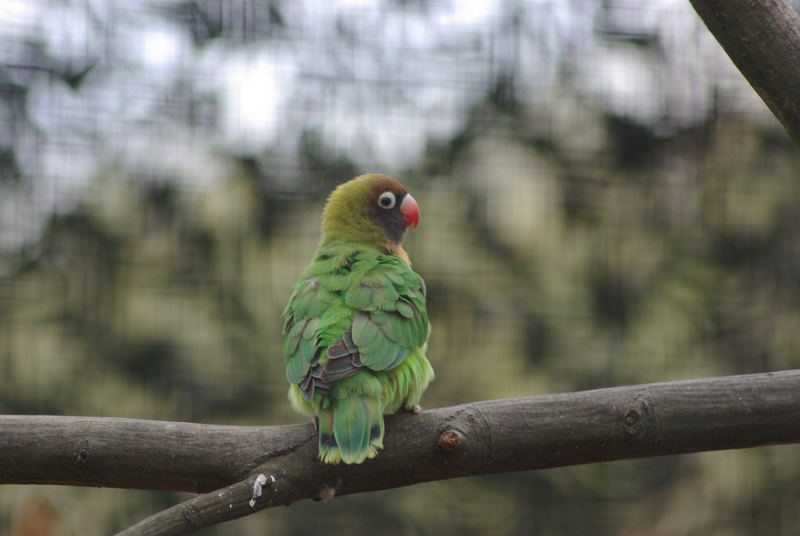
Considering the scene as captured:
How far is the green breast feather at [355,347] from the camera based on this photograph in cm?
181

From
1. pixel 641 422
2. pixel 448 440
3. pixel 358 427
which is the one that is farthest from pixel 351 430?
pixel 641 422

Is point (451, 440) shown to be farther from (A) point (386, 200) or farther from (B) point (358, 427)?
(A) point (386, 200)

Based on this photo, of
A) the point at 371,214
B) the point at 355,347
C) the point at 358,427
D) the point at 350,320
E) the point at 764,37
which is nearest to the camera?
the point at 764,37

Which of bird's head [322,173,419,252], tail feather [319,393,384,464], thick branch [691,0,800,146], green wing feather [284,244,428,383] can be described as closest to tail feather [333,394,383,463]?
tail feather [319,393,384,464]

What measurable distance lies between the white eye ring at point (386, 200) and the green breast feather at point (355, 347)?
0.35 metres

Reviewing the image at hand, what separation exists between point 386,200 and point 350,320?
→ 74 cm

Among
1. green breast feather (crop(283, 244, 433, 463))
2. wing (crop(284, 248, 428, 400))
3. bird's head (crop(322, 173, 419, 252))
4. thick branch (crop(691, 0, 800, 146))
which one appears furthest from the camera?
bird's head (crop(322, 173, 419, 252))

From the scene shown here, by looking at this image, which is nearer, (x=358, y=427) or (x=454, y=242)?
(x=358, y=427)

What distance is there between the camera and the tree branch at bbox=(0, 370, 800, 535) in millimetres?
1664

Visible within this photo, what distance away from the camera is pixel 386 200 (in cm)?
276

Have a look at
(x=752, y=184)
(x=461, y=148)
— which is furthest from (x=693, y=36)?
(x=461, y=148)

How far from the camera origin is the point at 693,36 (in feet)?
12.6

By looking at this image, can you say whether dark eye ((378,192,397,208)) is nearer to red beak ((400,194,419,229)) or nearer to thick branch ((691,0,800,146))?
red beak ((400,194,419,229))

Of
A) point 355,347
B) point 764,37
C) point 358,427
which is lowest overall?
point 358,427
